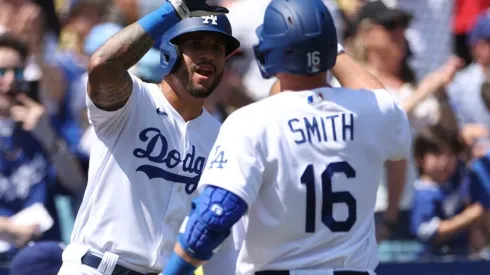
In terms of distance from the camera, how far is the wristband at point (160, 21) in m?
4.16

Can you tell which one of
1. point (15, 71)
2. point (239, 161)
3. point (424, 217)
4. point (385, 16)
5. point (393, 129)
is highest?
point (239, 161)

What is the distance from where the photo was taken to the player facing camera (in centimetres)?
651

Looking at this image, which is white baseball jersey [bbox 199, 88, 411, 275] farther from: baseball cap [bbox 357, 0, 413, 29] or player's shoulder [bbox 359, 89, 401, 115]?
baseball cap [bbox 357, 0, 413, 29]

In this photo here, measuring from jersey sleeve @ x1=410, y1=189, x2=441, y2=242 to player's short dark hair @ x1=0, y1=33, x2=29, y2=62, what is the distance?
9.62 feet

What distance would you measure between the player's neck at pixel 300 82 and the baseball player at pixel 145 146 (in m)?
0.54

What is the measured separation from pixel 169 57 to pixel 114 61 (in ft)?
1.31

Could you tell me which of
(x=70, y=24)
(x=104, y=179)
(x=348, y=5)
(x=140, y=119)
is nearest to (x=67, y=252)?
(x=104, y=179)

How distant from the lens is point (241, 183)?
3639mm

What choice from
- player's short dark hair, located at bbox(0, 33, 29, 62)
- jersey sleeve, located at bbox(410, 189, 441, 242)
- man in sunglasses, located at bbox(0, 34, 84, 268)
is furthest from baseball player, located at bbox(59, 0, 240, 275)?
jersey sleeve, located at bbox(410, 189, 441, 242)

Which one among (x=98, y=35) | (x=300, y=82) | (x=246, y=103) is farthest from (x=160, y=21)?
(x=246, y=103)

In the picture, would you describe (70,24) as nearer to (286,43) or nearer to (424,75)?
(424,75)

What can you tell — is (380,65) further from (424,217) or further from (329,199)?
(329,199)

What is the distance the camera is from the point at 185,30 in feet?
14.5

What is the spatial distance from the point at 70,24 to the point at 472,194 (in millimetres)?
3276
